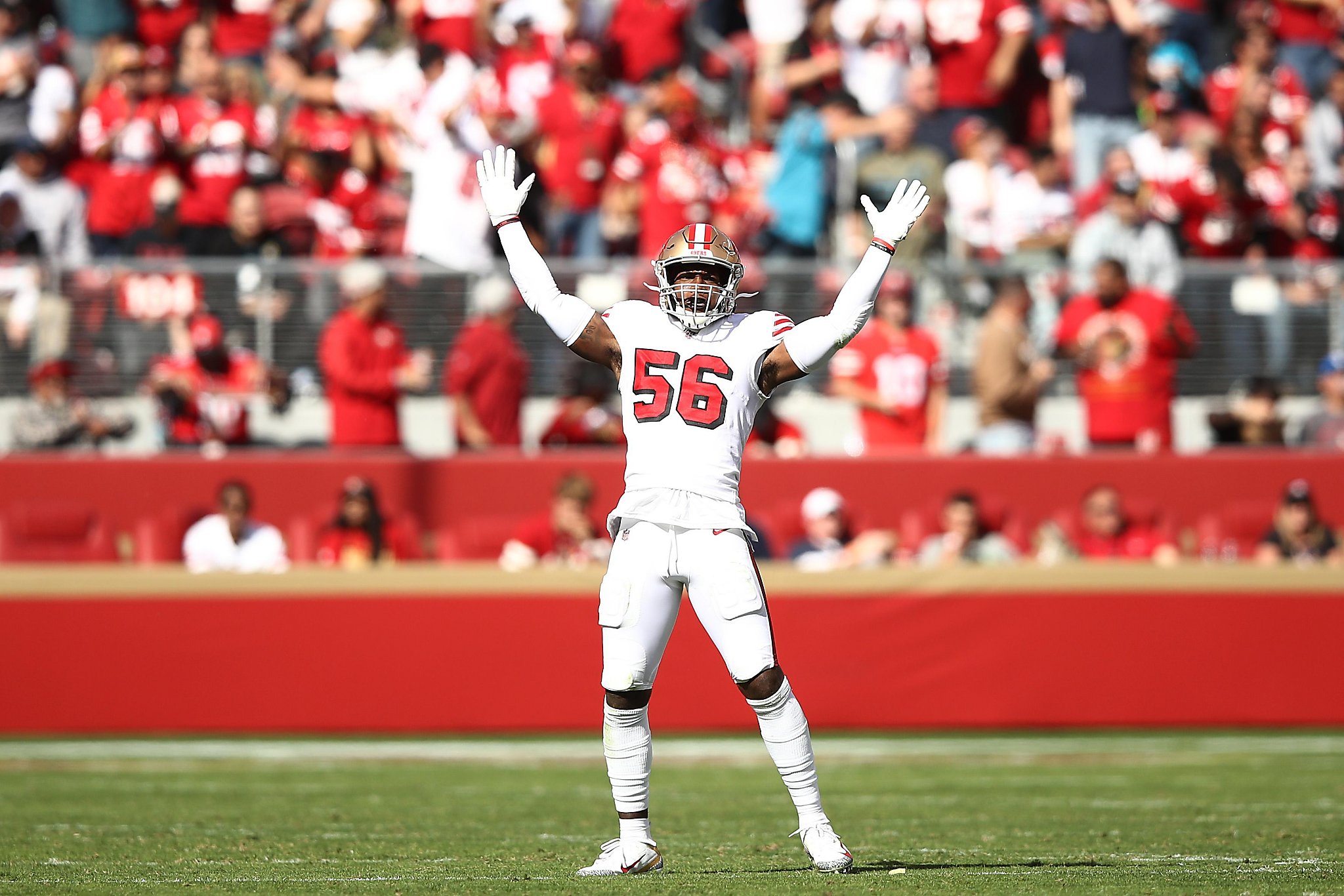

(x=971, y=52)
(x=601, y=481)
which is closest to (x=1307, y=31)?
(x=971, y=52)

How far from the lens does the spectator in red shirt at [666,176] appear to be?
15.4 m

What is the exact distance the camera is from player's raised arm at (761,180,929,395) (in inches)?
258

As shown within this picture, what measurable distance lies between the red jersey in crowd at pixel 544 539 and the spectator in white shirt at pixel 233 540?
5.07 ft

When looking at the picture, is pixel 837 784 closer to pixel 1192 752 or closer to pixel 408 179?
pixel 1192 752

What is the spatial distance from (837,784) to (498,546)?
387 cm

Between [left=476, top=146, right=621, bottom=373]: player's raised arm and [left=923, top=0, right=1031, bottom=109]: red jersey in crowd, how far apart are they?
1049 centimetres

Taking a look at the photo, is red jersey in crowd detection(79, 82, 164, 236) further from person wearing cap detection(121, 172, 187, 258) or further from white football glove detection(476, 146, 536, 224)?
white football glove detection(476, 146, 536, 224)

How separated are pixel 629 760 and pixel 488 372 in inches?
290

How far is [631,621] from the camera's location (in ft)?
21.4

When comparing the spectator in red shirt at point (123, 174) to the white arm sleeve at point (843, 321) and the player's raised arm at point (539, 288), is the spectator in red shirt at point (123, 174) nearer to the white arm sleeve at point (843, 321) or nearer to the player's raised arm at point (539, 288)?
the player's raised arm at point (539, 288)

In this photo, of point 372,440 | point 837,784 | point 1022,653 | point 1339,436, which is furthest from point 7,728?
point 1339,436

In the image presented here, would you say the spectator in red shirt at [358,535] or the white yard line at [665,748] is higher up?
the spectator in red shirt at [358,535]

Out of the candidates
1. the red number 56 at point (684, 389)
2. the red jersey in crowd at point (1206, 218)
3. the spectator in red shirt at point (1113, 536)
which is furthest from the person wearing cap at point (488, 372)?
the red number 56 at point (684, 389)

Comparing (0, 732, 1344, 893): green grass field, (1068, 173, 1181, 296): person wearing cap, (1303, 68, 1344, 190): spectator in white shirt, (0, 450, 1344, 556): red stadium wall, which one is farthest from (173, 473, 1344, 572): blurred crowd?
(1303, 68, 1344, 190): spectator in white shirt
